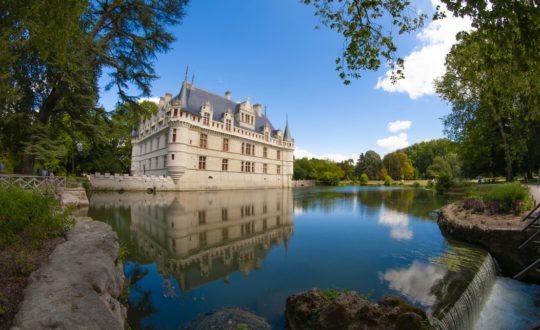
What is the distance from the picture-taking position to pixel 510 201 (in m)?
9.81

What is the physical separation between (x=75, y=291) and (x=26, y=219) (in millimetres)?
3074

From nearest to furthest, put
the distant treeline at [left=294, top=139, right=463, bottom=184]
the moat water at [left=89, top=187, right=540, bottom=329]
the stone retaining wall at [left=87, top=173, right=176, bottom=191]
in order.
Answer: the moat water at [left=89, top=187, right=540, bottom=329]
the stone retaining wall at [left=87, top=173, right=176, bottom=191]
the distant treeline at [left=294, top=139, right=463, bottom=184]

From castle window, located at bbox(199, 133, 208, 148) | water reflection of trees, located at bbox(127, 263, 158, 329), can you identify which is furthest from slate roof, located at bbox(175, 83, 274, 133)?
water reflection of trees, located at bbox(127, 263, 158, 329)

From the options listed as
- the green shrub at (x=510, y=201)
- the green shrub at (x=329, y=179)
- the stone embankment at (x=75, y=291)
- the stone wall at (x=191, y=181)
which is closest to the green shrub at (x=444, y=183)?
the green shrub at (x=510, y=201)

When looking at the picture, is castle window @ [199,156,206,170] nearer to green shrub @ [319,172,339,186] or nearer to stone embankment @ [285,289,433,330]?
stone embankment @ [285,289,433,330]

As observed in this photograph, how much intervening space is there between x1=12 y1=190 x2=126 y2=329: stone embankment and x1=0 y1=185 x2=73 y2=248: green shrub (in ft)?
2.07

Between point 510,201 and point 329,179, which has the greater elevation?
point 329,179

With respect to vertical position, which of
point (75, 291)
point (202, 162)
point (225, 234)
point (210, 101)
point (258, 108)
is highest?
point (258, 108)

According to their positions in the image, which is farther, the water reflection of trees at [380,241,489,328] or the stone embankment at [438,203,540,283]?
the stone embankment at [438,203,540,283]

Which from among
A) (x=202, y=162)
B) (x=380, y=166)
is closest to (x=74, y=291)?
(x=202, y=162)

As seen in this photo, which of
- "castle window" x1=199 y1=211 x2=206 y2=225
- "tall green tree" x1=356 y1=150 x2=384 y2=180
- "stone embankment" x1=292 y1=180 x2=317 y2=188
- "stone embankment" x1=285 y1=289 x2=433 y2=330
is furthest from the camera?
"tall green tree" x1=356 y1=150 x2=384 y2=180

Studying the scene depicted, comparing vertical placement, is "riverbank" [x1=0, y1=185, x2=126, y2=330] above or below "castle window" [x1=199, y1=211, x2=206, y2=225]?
above

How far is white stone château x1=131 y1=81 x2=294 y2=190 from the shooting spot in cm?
2692

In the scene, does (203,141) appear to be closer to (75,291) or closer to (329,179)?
(75,291)
